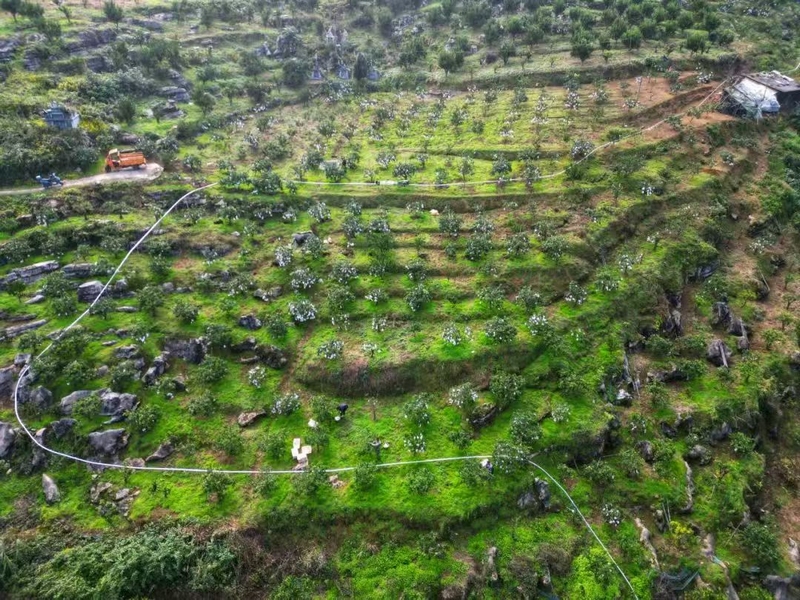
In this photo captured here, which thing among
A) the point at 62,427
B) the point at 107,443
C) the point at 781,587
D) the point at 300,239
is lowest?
the point at 781,587

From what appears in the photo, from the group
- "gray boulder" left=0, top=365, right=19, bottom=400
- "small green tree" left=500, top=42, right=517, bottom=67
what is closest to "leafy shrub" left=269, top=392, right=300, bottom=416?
"gray boulder" left=0, top=365, right=19, bottom=400

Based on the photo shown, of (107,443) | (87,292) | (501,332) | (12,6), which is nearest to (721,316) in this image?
(501,332)

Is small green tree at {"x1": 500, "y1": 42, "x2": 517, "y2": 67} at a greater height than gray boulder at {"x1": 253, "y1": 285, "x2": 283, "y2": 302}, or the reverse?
small green tree at {"x1": 500, "y1": 42, "x2": 517, "y2": 67}

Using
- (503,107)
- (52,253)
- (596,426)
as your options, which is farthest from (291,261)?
(503,107)

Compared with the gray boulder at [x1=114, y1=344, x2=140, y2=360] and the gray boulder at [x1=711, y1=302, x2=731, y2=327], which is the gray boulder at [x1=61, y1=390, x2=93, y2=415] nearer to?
the gray boulder at [x1=114, y1=344, x2=140, y2=360]

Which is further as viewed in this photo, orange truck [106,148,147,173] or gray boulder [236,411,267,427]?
orange truck [106,148,147,173]

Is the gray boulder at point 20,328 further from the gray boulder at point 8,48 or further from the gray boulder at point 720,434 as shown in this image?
the gray boulder at point 720,434

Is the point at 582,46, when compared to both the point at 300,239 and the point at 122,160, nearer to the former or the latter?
the point at 300,239
